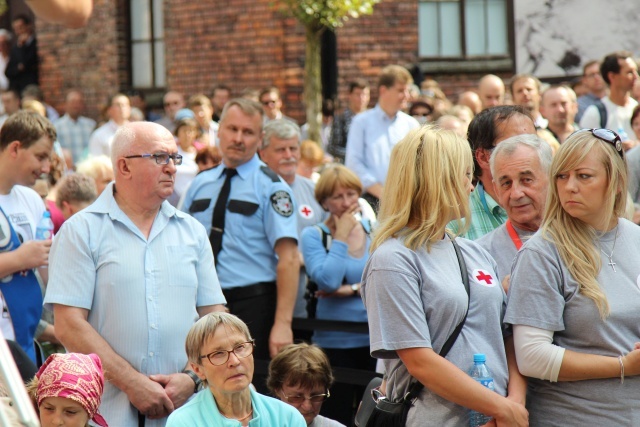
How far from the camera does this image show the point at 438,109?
11086 millimetres

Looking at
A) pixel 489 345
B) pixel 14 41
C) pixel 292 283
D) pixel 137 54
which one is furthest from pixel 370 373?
pixel 14 41

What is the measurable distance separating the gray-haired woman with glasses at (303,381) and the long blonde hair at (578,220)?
1.77m

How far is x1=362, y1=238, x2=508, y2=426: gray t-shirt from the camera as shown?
361 cm

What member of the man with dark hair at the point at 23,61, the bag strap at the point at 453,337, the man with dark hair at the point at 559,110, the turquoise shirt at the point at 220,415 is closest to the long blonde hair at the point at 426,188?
the bag strap at the point at 453,337

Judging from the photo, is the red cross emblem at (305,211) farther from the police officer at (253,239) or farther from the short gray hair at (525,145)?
the short gray hair at (525,145)

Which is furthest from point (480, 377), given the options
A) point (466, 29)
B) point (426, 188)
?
point (466, 29)

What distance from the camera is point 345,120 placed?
12477mm

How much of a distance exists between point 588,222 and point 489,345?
604 millimetres

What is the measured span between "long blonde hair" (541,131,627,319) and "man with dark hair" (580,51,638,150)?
17.9 feet

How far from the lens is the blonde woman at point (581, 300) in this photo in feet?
12.0

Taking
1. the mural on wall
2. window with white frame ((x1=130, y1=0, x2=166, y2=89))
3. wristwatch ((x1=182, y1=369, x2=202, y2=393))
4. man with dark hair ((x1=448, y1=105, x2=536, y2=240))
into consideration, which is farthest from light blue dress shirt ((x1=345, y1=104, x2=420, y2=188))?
window with white frame ((x1=130, y1=0, x2=166, y2=89))

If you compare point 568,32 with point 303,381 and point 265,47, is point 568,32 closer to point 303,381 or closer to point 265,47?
point 303,381

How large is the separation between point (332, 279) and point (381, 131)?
352 centimetres

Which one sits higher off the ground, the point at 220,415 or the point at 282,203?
the point at 282,203
